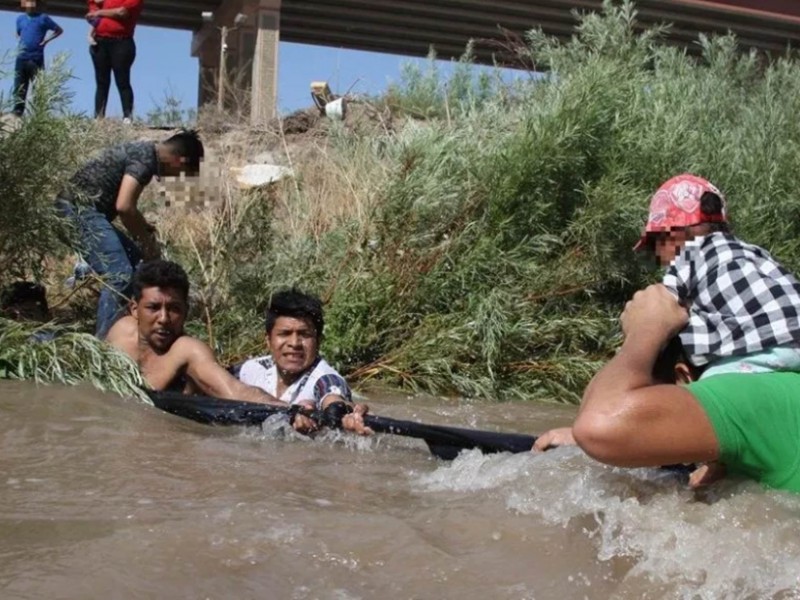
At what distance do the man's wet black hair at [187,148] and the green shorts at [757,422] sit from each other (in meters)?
4.75

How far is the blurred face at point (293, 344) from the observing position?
18.1 ft

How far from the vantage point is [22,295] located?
6996 mm

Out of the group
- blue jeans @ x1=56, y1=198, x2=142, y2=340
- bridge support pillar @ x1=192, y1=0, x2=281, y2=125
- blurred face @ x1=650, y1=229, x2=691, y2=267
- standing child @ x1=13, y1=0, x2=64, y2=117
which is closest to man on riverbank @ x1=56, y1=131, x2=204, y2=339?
blue jeans @ x1=56, y1=198, x2=142, y2=340

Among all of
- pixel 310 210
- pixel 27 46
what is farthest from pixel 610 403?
pixel 27 46

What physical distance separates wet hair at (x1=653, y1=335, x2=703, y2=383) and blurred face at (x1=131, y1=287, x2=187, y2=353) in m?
3.11

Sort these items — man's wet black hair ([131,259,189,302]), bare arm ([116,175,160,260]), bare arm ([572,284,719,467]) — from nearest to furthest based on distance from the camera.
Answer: bare arm ([572,284,719,467]), man's wet black hair ([131,259,189,302]), bare arm ([116,175,160,260])

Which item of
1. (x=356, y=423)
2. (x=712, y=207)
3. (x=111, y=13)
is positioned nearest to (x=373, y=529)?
(x=712, y=207)

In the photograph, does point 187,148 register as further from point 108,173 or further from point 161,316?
point 161,316

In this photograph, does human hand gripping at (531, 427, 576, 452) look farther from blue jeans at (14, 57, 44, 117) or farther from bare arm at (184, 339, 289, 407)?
blue jeans at (14, 57, 44, 117)

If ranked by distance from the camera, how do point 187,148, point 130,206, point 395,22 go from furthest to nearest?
1. point 395,22
2. point 187,148
3. point 130,206

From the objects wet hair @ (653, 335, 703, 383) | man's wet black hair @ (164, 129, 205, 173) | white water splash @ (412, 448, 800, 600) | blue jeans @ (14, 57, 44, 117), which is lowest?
white water splash @ (412, 448, 800, 600)

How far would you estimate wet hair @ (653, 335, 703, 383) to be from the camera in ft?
11.1

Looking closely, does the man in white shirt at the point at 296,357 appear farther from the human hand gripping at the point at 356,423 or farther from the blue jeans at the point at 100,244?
the blue jeans at the point at 100,244

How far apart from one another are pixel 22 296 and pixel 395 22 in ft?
36.4
